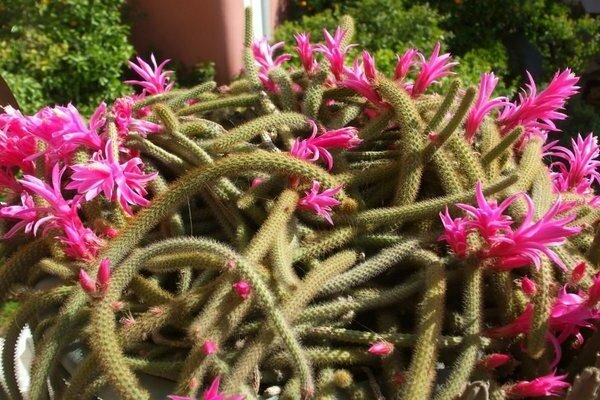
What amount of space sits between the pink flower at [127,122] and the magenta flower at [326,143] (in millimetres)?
226

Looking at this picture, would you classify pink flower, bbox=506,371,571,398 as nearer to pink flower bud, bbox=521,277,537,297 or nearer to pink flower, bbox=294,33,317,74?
pink flower bud, bbox=521,277,537,297

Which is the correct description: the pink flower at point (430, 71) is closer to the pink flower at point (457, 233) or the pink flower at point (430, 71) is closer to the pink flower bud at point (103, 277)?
the pink flower at point (457, 233)

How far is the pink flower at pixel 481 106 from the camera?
3.30 ft

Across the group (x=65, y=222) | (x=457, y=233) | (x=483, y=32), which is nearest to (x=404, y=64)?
(x=457, y=233)

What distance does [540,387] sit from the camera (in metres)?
0.76

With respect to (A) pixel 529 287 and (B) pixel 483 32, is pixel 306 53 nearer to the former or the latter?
(A) pixel 529 287

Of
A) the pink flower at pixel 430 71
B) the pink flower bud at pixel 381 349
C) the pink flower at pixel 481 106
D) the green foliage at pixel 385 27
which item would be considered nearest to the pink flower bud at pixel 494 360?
the pink flower bud at pixel 381 349

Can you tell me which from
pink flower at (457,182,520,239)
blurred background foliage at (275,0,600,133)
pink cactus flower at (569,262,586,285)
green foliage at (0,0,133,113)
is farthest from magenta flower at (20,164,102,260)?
blurred background foliage at (275,0,600,133)

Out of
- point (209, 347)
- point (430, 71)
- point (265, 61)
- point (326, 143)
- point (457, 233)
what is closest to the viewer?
point (209, 347)

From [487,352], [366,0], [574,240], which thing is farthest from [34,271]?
[366,0]

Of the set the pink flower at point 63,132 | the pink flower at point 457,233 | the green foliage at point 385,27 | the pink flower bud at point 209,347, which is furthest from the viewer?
the green foliage at point 385,27

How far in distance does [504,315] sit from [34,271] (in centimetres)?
66

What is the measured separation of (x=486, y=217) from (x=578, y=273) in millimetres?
148

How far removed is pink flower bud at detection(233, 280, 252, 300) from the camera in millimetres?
770
